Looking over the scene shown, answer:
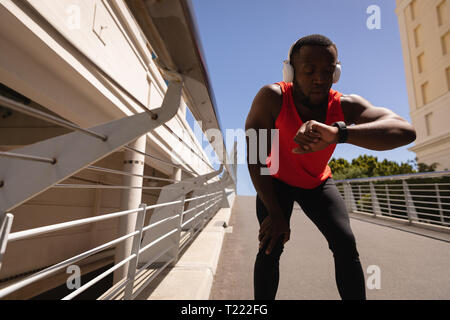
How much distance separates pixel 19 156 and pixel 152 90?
4.80 metres

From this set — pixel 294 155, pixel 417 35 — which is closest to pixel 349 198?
pixel 294 155

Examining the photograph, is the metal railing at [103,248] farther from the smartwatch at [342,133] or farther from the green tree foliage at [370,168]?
the green tree foliage at [370,168]

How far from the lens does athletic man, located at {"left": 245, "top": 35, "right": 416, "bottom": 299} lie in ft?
4.27

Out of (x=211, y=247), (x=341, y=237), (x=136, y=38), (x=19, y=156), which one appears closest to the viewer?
(x=19, y=156)

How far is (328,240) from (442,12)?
25.5 meters

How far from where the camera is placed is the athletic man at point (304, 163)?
1303 millimetres

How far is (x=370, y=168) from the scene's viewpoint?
75.7ft

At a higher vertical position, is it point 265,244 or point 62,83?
point 62,83

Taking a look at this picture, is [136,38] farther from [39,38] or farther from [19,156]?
[19,156]

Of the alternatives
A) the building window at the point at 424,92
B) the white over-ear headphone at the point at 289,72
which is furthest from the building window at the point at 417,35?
the white over-ear headphone at the point at 289,72

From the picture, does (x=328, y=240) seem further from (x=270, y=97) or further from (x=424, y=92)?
(x=424, y=92)
